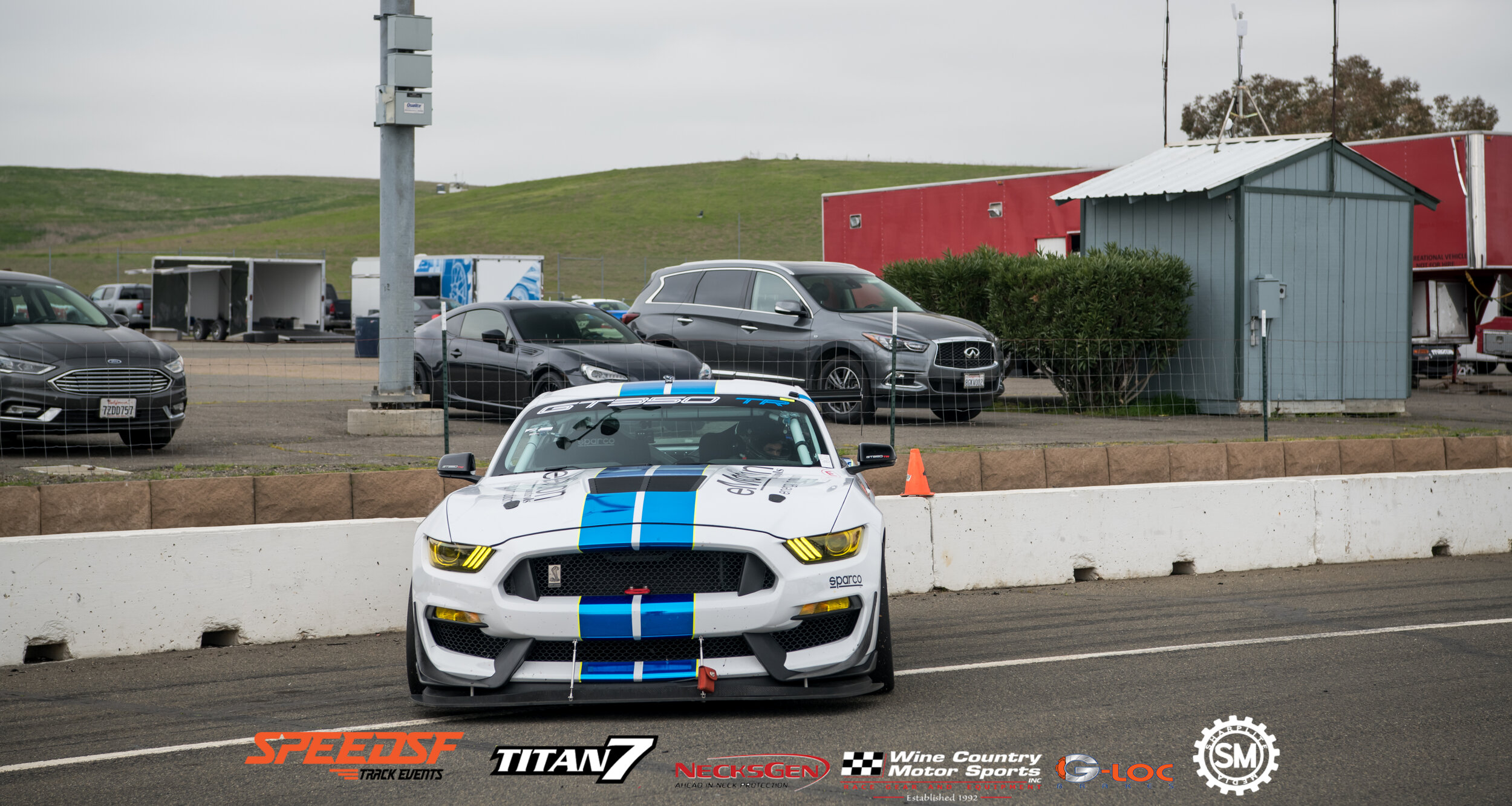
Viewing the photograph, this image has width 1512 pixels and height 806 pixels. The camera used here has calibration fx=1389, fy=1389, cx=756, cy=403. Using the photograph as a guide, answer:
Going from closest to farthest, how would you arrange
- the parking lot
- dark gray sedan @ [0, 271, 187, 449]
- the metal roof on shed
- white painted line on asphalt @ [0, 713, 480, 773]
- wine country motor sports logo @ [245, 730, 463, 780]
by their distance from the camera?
wine country motor sports logo @ [245, 730, 463, 780], white painted line on asphalt @ [0, 713, 480, 773], dark gray sedan @ [0, 271, 187, 449], the parking lot, the metal roof on shed

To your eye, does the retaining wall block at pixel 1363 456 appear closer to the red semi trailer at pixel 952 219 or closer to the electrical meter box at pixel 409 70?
the electrical meter box at pixel 409 70

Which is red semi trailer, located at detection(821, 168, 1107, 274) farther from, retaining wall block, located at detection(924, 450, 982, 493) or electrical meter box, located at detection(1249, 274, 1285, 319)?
retaining wall block, located at detection(924, 450, 982, 493)

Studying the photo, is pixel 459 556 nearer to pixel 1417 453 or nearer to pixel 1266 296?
pixel 1417 453

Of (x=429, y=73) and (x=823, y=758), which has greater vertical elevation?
(x=429, y=73)

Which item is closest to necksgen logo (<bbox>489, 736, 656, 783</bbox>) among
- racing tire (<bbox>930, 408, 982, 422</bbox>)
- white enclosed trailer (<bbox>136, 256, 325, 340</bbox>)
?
racing tire (<bbox>930, 408, 982, 422</bbox>)

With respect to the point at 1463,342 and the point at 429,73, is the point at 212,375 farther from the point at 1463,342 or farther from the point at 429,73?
the point at 1463,342

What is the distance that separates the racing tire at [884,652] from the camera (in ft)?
19.1

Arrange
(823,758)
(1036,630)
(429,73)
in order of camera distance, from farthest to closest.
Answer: (429,73)
(1036,630)
(823,758)

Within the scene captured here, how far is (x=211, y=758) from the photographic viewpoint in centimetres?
527

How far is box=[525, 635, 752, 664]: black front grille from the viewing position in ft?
17.9

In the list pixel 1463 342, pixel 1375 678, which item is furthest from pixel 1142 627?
pixel 1463 342

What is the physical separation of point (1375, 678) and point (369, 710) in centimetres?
453

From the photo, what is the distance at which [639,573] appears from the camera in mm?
5492

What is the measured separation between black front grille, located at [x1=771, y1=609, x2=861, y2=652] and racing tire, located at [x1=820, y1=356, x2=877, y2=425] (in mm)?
9871
